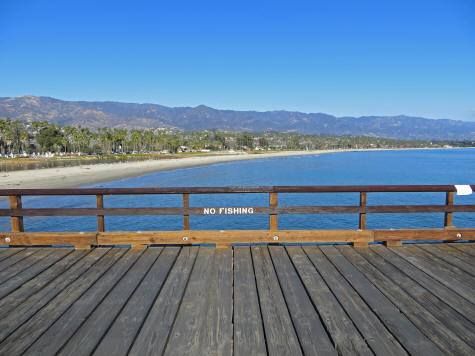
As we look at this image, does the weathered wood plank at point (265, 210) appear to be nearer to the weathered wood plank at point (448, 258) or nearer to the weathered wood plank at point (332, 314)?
the weathered wood plank at point (448, 258)

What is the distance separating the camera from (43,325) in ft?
9.68

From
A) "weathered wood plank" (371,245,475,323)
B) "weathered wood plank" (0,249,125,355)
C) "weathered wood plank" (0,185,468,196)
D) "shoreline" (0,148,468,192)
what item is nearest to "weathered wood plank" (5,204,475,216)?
"weathered wood plank" (0,185,468,196)

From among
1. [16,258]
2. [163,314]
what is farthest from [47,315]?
[16,258]

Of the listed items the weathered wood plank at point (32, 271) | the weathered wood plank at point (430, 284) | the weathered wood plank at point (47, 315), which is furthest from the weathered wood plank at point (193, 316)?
the weathered wood plank at point (430, 284)

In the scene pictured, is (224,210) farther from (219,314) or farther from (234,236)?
(219,314)

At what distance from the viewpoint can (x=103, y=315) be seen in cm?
312

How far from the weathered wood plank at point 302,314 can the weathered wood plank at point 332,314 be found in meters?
0.06

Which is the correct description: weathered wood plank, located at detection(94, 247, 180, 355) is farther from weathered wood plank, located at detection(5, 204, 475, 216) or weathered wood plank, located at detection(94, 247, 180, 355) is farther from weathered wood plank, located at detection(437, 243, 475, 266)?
weathered wood plank, located at detection(437, 243, 475, 266)

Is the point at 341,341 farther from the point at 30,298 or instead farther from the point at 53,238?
the point at 53,238

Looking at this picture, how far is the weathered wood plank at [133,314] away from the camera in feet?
8.57

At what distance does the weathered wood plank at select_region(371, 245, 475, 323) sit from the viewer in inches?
127

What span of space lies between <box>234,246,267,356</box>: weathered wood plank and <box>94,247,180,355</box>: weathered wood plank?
908 millimetres

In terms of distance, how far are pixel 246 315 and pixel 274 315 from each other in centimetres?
27

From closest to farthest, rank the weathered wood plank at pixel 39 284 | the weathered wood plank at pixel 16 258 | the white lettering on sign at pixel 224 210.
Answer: the weathered wood plank at pixel 39 284 < the weathered wood plank at pixel 16 258 < the white lettering on sign at pixel 224 210
